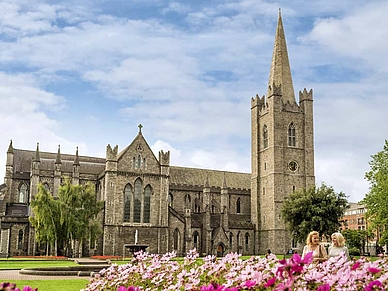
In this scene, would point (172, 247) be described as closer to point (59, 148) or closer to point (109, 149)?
point (109, 149)

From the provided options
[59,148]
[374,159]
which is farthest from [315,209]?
[59,148]

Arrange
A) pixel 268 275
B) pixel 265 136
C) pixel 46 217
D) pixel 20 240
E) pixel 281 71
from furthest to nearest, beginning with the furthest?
pixel 281 71 → pixel 265 136 → pixel 20 240 → pixel 46 217 → pixel 268 275

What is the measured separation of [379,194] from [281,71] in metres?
36.5

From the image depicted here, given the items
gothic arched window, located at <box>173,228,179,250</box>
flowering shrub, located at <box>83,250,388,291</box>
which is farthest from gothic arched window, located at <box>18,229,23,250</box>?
flowering shrub, located at <box>83,250,388,291</box>

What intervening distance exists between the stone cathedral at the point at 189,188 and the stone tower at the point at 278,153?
0.14 metres

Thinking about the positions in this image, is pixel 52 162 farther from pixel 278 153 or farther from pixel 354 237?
pixel 354 237

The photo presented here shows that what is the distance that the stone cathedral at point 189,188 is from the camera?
6419cm

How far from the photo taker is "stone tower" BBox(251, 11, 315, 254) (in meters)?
71.0

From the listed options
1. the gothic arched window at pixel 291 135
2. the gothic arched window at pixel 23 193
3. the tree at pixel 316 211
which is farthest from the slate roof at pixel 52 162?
the tree at pixel 316 211

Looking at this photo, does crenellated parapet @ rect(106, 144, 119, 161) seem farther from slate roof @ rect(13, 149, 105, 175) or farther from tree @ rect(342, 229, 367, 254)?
tree @ rect(342, 229, 367, 254)

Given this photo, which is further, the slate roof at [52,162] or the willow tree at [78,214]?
the slate roof at [52,162]

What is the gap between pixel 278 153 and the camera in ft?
238

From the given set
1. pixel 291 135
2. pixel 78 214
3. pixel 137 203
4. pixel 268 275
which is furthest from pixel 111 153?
pixel 268 275

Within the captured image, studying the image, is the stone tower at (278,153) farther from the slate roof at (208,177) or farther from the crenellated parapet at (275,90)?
the slate roof at (208,177)
